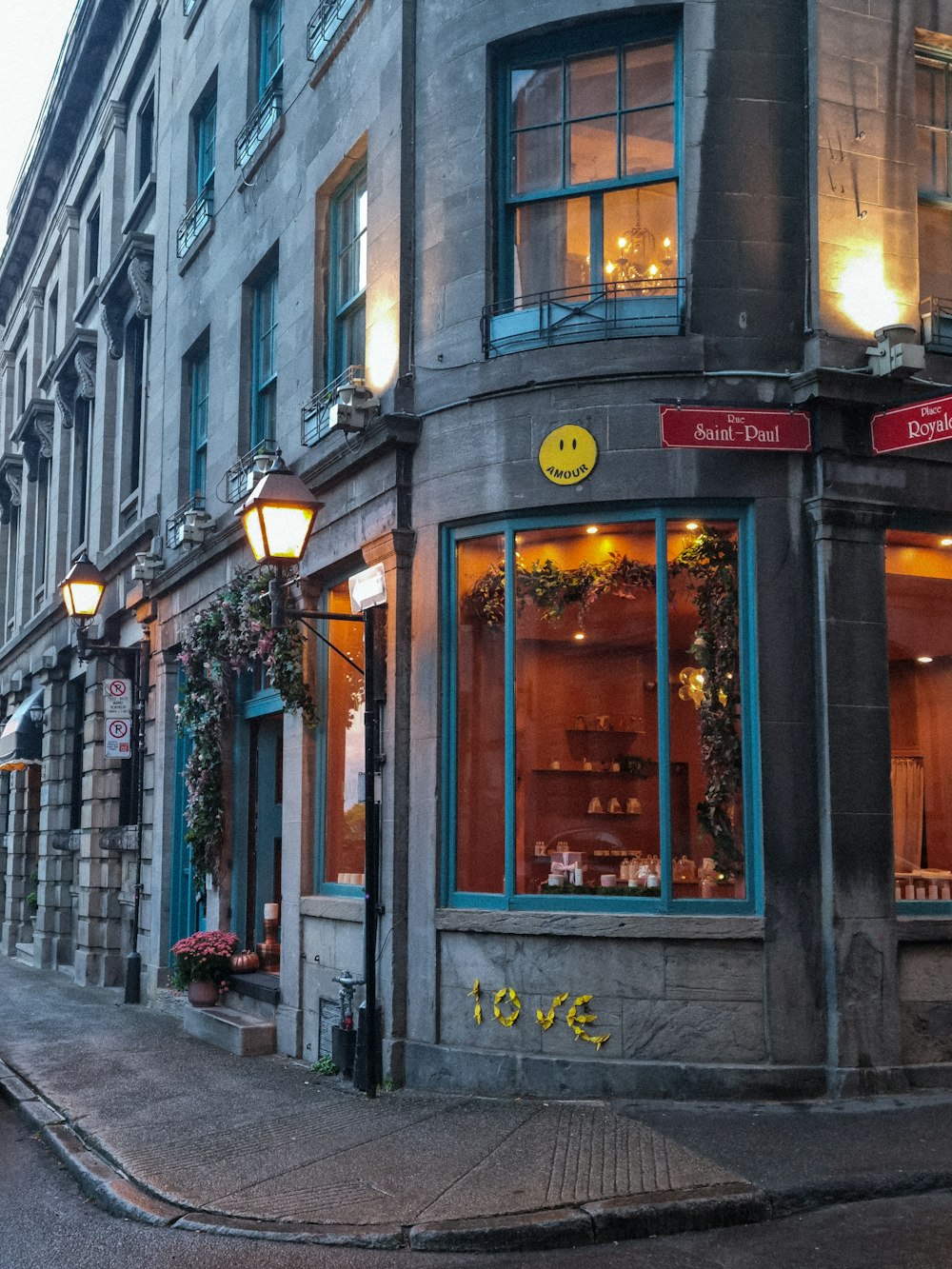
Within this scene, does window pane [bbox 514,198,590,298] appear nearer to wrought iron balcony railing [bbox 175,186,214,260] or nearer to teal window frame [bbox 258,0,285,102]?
teal window frame [bbox 258,0,285,102]

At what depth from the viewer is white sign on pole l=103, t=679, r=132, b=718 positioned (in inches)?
749

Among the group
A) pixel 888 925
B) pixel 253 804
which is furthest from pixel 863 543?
pixel 253 804

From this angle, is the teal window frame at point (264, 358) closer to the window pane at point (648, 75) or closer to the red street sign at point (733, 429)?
the window pane at point (648, 75)

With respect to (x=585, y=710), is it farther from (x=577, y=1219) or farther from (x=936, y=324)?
(x=577, y=1219)

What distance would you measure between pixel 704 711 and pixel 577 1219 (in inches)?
163

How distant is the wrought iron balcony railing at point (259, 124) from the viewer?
1552 centimetres

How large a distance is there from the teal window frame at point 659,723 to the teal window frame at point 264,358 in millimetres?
5324

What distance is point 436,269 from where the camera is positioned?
38.2 ft

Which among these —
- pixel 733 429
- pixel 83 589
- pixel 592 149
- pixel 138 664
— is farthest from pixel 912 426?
pixel 138 664

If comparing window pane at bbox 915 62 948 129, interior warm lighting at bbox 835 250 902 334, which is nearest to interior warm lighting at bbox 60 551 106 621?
interior warm lighting at bbox 835 250 902 334

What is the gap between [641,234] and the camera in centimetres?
1089

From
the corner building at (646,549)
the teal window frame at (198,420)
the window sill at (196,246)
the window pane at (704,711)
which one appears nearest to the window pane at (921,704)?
the corner building at (646,549)

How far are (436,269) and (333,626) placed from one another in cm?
357

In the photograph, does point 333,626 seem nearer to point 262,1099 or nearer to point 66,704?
point 262,1099
